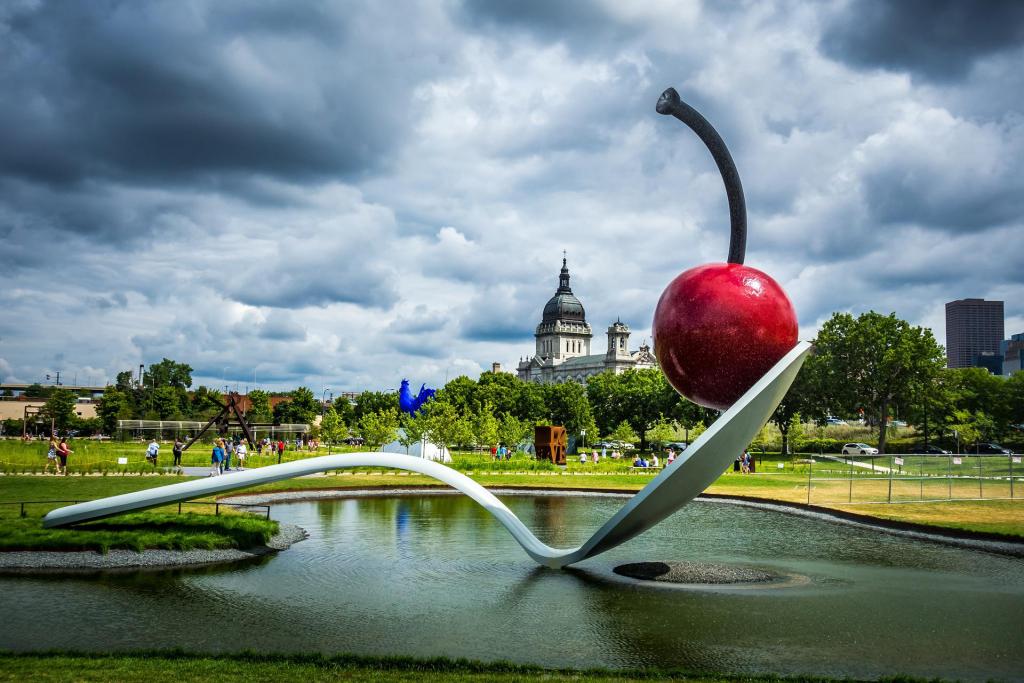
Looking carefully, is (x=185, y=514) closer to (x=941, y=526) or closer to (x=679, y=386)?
(x=679, y=386)

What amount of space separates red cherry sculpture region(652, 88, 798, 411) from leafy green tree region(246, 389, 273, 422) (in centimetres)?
8493

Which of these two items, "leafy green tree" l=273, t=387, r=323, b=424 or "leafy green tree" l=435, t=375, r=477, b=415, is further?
"leafy green tree" l=273, t=387, r=323, b=424

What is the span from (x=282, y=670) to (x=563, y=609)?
427 cm

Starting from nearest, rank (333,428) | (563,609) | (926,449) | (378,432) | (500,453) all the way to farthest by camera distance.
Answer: (563,609) < (378,432) < (500,453) < (333,428) < (926,449)

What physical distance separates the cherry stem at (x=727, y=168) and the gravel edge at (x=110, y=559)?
33.3 feet

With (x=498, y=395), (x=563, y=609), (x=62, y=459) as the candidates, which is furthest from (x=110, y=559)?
(x=498, y=395)

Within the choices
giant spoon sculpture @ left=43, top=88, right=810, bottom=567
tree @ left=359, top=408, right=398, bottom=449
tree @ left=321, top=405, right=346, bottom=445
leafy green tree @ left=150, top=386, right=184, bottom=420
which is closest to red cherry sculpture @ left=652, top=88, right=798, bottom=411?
giant spoon sculpture @ left=43, top=88, right=810, bottom=567

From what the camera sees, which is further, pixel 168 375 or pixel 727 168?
pixel 168 375

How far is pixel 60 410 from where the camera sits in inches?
3063

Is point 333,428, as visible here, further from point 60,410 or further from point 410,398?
point 60,410

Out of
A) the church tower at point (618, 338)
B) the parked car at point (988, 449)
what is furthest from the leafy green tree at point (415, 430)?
the church tower at point (618, 338)

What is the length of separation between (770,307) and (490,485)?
20905 millimetres

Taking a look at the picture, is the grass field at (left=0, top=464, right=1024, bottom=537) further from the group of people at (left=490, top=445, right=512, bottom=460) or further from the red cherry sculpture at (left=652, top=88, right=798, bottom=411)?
the red cherry sculpture at (left=652, top=88, right=798, bottom=411)

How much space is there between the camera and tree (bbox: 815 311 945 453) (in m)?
61.2
